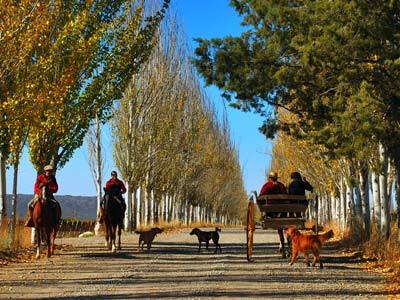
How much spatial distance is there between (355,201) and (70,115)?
12.1 m

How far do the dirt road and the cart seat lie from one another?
4.25 ft

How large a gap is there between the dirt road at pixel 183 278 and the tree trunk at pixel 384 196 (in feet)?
7.17

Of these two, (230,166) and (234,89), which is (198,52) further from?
(230,166)

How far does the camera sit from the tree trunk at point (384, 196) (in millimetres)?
20484

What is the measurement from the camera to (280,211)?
726 inches

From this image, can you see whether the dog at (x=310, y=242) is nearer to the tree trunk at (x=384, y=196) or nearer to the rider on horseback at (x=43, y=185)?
the tree trunk at (x=384, y=196)

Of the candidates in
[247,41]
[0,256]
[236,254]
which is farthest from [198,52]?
[0,256]

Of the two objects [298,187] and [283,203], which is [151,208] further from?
[283,203]

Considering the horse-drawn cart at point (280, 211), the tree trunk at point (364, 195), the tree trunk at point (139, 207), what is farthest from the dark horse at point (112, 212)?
the tree trunk at point (139, 207)

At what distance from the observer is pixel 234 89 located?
1988 cm

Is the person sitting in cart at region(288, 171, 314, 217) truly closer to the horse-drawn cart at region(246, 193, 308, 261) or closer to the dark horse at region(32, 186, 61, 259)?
the horse-drawn cart at region(246, 193, 308, 261)

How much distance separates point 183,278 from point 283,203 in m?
5.23

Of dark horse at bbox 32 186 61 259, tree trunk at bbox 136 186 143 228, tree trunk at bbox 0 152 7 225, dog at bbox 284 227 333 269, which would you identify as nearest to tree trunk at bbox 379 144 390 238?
dog at bbox 284 227 333 269

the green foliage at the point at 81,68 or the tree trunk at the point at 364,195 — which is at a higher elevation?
the green foliage at the point at 81,68
